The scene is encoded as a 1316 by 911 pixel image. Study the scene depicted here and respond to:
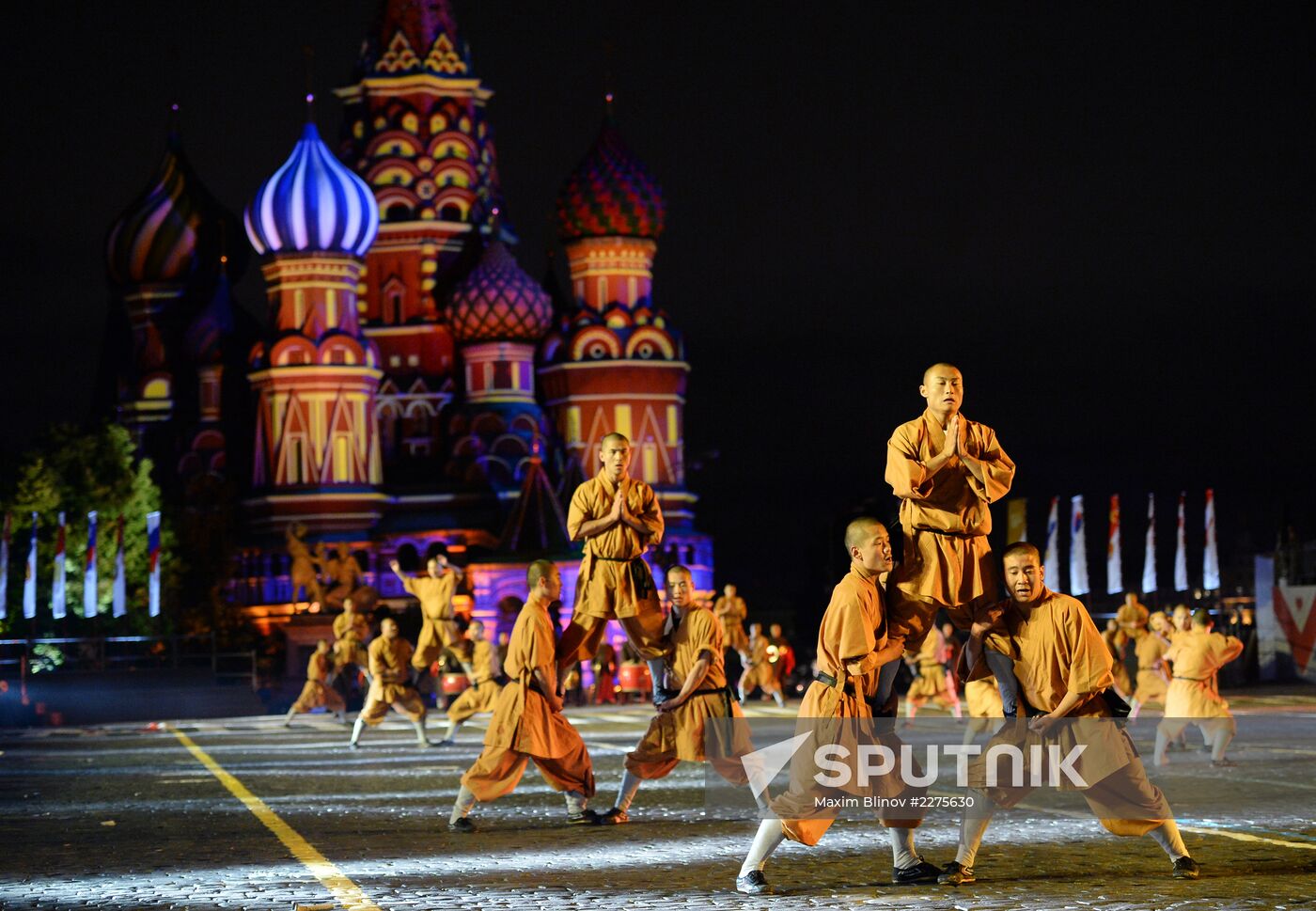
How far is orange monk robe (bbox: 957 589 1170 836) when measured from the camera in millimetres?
10695

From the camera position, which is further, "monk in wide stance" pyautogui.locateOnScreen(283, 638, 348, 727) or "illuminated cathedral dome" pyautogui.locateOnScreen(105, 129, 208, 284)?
"illuminated cathedral dome" pyautogui.locateOnScreen(105, 129, 208, 284)

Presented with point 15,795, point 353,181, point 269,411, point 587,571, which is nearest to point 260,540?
point 269,411

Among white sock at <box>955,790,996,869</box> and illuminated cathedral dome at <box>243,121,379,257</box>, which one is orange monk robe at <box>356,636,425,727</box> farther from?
illuminated cathedral dome at <box>243,121,379,257</box>

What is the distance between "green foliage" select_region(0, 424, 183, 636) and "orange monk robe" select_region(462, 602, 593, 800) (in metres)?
46.1

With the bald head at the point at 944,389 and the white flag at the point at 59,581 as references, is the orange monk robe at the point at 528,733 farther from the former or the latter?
the white flag at the point at 59,581

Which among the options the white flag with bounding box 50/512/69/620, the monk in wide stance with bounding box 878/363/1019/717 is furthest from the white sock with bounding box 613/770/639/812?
the white flag with bounding box 50/512/69/620

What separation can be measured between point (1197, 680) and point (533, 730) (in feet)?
27.5

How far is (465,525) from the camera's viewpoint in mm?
77438

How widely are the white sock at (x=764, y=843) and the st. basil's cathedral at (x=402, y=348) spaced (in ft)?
185

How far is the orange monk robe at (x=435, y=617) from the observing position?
85.6 ft

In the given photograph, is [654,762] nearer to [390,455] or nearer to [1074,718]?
[1074,718]

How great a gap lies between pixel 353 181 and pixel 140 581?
17763mm

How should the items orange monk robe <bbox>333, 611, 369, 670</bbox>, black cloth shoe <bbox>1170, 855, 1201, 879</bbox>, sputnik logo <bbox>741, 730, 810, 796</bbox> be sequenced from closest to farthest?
black cloth shoe <bbox>1170, 855, 1201, 879</bbox>
sputnik logo <bbox>741, 730, 810, 796</bbox>
orange monk robe <bbox>333, 611, 369, 670</bbox>

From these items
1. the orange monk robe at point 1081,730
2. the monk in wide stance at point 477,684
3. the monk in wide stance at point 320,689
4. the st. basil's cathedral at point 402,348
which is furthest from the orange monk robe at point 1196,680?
the st. basil's cathedral at point 402,348
